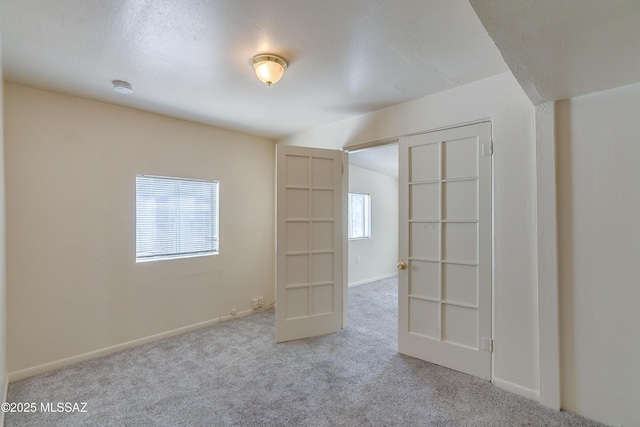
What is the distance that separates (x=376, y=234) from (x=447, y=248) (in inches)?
149

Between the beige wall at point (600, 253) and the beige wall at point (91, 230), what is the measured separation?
135 inches

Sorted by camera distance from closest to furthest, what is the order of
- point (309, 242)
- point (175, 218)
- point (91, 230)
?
point (91, 230) → point (309, 242) → point (175, 218)

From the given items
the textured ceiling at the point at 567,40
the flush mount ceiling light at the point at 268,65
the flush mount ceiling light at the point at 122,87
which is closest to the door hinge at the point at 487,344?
the textured ceiling at the point at 567,40

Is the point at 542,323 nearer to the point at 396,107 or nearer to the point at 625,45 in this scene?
the point at 625,45

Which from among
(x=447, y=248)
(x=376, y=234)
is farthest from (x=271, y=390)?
(x=376, y=234)

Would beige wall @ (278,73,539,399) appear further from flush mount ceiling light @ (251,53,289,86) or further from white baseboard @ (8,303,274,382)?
white baseboard @ (8,303,274,382)

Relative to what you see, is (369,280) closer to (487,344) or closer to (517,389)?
(487,344)

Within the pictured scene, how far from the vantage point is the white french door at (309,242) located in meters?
3.07

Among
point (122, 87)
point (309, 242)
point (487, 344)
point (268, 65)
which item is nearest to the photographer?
point (268, 65)

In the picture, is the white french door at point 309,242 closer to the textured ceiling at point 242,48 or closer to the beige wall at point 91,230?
the textured ceiling at point 242,48

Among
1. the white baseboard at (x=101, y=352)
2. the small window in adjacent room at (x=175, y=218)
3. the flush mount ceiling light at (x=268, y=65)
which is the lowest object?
the white baseboard at (x=101, y=352)

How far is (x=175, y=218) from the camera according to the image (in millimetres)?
3363

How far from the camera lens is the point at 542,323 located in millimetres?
1987

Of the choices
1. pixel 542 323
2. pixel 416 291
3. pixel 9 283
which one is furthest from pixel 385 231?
pixel 9 283
